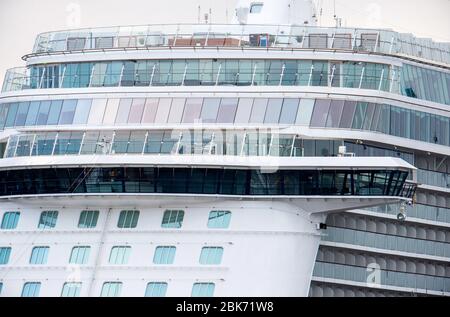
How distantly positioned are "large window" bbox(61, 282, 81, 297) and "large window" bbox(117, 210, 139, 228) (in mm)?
2268

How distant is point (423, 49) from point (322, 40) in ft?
16.4

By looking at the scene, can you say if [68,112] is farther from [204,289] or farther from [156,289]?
[204,289]

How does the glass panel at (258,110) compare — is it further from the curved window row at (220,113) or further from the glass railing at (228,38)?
the glass railing at (228,38)

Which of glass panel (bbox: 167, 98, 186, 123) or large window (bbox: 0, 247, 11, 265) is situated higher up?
glass panel (bbox: 167, 98, 186, 123)

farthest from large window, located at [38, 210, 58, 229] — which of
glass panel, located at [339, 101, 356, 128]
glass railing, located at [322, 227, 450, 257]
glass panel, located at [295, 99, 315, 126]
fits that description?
glass panel, located at [339, 101, 356, 128]

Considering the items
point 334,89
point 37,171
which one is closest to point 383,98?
point 334,89

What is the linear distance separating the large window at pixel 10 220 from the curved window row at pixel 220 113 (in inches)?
118

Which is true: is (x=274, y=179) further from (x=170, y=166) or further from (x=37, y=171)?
(x=37, y=171)

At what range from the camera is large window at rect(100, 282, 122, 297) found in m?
64.4

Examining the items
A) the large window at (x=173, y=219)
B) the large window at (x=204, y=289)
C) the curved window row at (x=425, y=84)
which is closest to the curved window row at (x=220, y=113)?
the curved window row at (x=425, y=84)

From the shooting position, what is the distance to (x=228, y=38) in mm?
68562

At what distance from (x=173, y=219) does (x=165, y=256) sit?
3.89ft

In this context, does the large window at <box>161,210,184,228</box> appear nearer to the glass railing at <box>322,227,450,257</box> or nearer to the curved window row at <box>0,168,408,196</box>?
the curved window row at <box>0,168,408,196</box>

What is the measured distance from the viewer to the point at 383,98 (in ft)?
223
